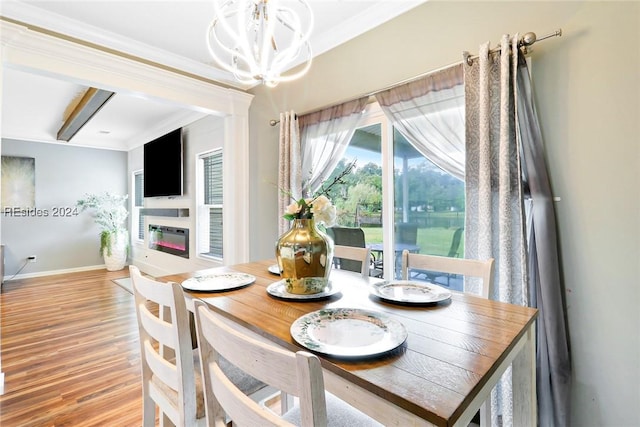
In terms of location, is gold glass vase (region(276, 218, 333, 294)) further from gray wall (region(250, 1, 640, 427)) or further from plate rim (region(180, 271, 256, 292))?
gray wall (region(250, 1, 640, 427))

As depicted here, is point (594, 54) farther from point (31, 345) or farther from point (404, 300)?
point (31, 345)

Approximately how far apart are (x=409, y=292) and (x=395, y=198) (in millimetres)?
1168

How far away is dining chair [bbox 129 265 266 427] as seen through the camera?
966 millimetres

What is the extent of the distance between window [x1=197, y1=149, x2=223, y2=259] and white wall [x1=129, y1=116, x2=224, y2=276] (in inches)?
3.9

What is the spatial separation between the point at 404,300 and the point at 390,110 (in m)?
1.44

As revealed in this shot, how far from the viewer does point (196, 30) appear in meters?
2.43

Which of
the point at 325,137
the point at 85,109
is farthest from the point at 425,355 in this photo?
the point at 85,109

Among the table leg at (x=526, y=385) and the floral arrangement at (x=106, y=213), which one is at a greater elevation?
the floral arrangement at (x=106, y=213)

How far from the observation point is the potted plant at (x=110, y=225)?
580 cm

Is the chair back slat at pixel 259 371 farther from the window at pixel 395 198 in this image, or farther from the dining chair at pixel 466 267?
the window at pixel 395 198

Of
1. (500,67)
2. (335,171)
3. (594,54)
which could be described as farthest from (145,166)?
(594,54)

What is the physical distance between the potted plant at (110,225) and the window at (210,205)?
106 inches

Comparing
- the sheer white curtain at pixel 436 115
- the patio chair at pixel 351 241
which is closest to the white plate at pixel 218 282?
the patio chair at pixel 351 241

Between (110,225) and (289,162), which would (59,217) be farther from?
(289,162)
